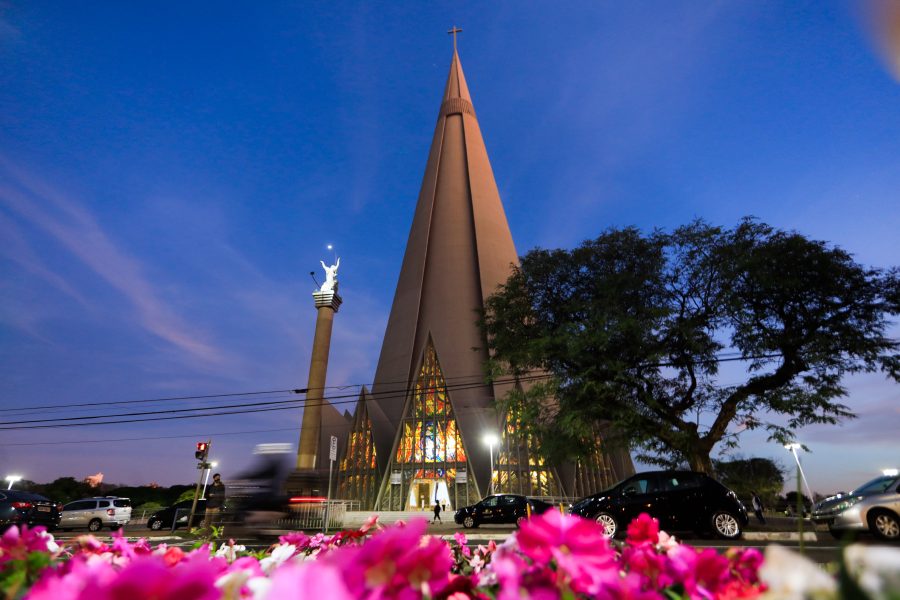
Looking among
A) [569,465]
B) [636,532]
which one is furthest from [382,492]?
[636,532]

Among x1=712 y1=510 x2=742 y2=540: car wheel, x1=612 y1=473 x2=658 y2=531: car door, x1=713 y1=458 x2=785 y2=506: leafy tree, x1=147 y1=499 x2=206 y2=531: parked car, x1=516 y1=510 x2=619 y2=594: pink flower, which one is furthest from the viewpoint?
x1=713 y1=458 x2=785 y2=506: leafy tree

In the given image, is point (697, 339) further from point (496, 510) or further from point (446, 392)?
point (446, 392)

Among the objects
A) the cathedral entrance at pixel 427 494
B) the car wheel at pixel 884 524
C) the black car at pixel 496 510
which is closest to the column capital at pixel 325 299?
the cathedral entrance at pixel 427 494

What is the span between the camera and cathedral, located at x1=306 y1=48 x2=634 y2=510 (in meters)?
33.8

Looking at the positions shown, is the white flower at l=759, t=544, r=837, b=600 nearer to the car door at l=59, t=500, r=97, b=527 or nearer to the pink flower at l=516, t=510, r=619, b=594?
the pink flower at l=516, t=510, r=619, b=594

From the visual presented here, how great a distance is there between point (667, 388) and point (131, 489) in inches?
2403

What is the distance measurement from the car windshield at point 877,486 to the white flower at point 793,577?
559 inches

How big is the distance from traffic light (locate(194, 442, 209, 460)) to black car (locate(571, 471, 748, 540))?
13797 mm

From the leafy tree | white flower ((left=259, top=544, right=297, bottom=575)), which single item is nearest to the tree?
white flower ((left=259, top=544, right=297, bottom=575))

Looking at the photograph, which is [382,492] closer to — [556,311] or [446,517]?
[446,517]

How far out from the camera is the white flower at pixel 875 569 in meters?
0.51

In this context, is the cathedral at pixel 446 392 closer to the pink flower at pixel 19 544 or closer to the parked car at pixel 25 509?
the parked car at pixel 25 509

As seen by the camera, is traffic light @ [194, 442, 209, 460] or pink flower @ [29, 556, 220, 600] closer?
pink flower @ [29, 556, 220, 600]

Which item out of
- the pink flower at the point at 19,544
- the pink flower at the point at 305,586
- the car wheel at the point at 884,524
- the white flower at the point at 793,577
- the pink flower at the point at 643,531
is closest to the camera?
the pink flower at the point at 305,586
